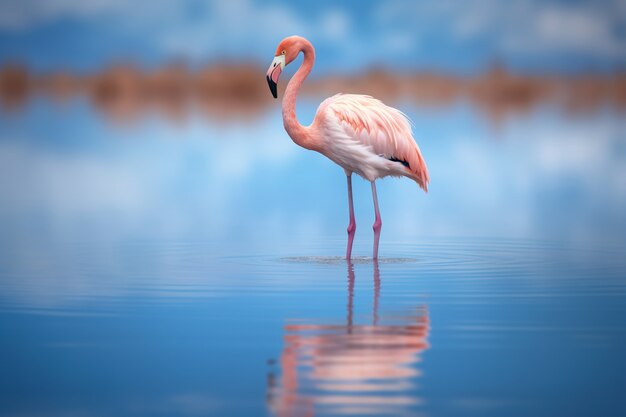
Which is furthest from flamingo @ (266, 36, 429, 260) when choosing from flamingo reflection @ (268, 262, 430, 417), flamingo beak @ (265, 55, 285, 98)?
flamingo reflection @ (268, 262, 430, 417)

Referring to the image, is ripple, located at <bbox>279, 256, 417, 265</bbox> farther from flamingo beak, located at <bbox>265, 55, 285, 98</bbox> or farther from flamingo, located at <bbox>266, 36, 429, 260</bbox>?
flamingo beak, located at <bbox>265, 55, 285, 98</bbox>

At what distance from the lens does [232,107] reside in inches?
1895

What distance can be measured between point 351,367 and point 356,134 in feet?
14.7

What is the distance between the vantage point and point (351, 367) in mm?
6086

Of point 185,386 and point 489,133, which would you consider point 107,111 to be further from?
point 185,386

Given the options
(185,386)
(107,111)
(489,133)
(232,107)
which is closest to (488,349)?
(185,386)

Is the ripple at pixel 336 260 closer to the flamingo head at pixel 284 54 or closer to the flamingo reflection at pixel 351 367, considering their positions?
the flamingo head at pixel 284 54

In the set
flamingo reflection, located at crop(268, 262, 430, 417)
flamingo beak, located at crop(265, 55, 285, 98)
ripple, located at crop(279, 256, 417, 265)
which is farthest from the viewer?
flamingo beak, located at crop(265, 55, 285, 98)

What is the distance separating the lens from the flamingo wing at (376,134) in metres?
10.4

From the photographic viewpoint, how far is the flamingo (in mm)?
10398

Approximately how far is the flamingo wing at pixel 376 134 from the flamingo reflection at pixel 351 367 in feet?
9.99

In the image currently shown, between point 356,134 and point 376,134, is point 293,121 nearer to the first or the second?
point 356,134

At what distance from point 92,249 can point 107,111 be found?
3390 cm

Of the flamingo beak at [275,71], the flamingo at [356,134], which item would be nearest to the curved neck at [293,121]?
the flamingo at [356,134]
